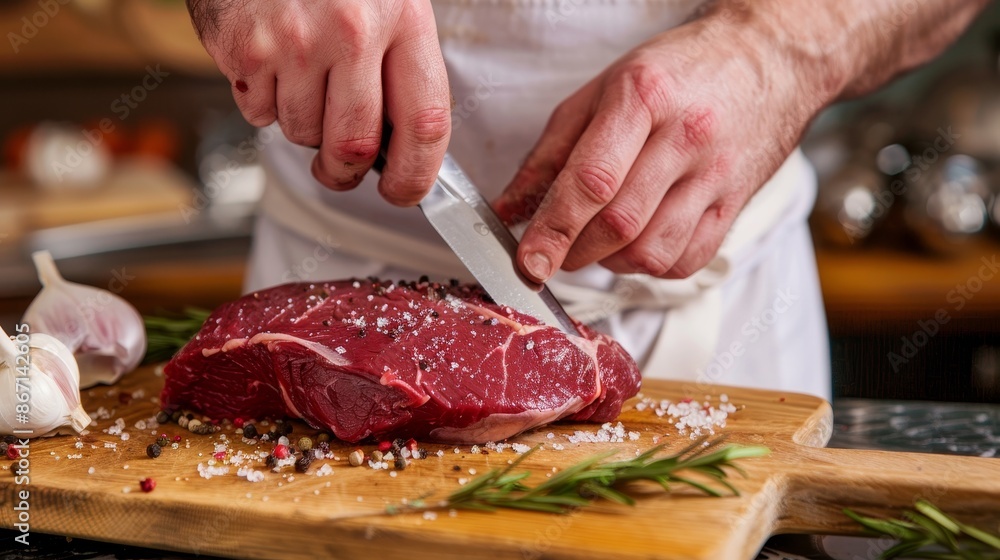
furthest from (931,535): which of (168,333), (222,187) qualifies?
(222,187)

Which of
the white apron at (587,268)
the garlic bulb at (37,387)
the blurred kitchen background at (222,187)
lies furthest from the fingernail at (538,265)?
the blurred kitchen background at (222,187)

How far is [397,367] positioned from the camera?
1.62 metres

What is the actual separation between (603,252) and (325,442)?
2.05 feet

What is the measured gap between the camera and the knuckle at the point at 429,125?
1.58 metres

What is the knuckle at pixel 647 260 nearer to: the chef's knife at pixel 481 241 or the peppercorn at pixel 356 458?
the chef's knife at pixel 481 241

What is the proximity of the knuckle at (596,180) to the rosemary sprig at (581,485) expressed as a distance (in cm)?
50

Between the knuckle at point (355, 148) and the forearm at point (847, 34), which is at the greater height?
the forearm at point (847, 34)

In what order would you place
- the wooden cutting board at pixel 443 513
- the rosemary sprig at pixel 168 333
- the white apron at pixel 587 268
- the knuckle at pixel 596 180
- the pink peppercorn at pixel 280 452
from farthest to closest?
the rosemary sprig at pixel 168 333 → the white apron at pixel 587 268 → the knuckle at pixel 596 180 → the pink peppercorn at pixel 280 452 → the wooden cutting board at pixel 443 513

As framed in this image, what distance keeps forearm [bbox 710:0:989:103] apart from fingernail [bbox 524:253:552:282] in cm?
61

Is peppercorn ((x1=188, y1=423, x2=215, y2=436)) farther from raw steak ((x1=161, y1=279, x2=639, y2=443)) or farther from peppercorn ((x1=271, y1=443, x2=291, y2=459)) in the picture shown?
peppercorn ((x1=271, y1=443, x2=291, y2=459))

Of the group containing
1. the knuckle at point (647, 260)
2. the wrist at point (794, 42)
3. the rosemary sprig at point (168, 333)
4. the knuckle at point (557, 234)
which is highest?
the wrist at point (794, 42)

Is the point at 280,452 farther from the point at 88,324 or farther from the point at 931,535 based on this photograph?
the point at 931,535

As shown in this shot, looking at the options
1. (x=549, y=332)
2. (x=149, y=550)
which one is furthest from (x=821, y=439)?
(x=149, y=550)

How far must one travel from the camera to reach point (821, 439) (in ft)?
6.00
